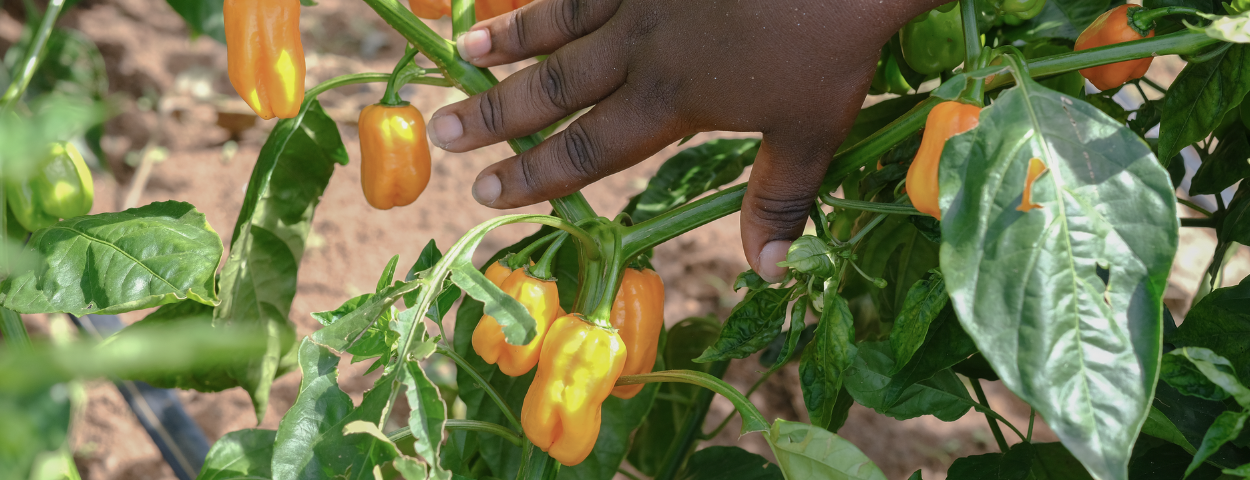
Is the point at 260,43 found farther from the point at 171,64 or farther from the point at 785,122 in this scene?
the point at 171,64

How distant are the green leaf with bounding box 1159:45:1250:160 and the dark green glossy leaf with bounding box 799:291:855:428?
32 centimetres

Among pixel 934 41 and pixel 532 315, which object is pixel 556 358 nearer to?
pixel 532 315

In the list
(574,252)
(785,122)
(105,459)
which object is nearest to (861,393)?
(785,122)

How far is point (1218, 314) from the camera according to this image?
27.3 inches

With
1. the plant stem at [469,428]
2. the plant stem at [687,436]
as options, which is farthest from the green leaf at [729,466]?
the plant stem at [469,428]

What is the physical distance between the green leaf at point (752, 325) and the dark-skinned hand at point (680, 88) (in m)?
0.03

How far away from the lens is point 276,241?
1.01 metres

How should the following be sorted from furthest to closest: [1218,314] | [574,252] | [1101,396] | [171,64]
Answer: [171,64], [574,252], [1218,314], [1101,396]

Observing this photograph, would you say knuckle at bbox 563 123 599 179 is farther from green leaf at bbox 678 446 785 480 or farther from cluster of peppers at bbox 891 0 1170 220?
green leaf at bbox 678 446 785 480

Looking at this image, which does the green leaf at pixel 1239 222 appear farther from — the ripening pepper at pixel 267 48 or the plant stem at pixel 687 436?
the ripening pepper at pixel 267 48

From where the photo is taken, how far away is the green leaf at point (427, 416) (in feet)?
1.92

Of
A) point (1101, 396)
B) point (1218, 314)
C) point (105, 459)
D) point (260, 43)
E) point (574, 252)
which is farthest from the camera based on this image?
point (105, 459)

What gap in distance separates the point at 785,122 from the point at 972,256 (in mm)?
238

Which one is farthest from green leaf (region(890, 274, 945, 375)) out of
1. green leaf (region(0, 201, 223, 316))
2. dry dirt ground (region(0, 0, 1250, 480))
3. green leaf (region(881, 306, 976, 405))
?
dry dirt ground (region(0, 0, 1250, 480))
